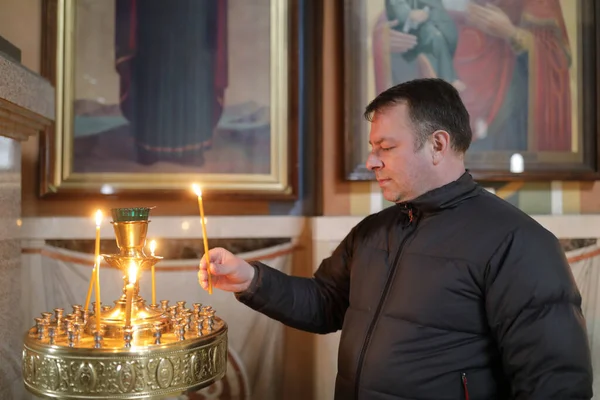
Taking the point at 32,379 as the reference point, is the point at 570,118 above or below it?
above

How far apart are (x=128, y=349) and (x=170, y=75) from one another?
1.56 m

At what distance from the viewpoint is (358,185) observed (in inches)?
94.2

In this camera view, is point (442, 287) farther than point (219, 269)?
No

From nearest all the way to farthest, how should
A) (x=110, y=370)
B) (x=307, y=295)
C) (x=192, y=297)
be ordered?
(x=110, y=370)
(x=307, y=295)
(x=192, y=297)

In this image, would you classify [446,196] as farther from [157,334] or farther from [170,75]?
[170,75]

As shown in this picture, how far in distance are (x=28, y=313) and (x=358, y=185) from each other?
149 cm

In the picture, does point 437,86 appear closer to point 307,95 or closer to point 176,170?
point 307,95

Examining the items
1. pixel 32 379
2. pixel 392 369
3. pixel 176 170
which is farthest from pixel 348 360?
pixel 176 170

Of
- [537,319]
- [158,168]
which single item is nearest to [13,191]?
[158,168]

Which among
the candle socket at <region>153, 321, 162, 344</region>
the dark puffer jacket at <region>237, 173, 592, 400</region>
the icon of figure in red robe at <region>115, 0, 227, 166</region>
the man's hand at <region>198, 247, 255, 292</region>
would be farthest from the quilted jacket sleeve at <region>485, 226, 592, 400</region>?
the icon of figure in red robe at <region>115, 0, 227, 166</region>

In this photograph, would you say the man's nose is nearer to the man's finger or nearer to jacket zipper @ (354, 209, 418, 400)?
jacket zipper @ (354, 209, 418, 400)

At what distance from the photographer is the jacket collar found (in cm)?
146

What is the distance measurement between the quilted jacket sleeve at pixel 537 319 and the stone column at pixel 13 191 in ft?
4.75

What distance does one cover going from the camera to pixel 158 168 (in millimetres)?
2408
